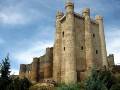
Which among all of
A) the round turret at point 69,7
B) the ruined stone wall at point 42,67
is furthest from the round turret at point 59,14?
the ruined stone wall at point 42,67

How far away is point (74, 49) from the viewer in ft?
154

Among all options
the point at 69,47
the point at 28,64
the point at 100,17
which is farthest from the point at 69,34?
the point at 28,64

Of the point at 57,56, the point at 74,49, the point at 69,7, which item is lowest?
the point at 57,56

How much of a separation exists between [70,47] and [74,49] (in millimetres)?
774

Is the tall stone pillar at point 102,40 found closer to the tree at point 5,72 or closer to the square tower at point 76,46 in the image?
the square tower at point 76,46

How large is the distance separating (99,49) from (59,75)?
8.84 m

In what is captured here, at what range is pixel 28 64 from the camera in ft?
209

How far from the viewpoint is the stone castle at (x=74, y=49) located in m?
46.2

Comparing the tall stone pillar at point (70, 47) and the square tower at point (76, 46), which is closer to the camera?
the tall stone pillar at point (70, 47)

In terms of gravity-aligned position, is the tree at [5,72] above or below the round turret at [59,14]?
below

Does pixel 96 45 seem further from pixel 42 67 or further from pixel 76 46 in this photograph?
pixel 42 67

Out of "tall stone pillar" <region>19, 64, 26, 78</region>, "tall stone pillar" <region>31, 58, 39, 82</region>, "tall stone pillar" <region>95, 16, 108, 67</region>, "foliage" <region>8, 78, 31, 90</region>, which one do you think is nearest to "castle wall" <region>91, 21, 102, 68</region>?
"tall stone pillar" <region>95, 16, 108, 67</region>

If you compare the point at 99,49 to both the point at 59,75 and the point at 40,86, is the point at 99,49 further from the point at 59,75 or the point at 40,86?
the point at 40,86

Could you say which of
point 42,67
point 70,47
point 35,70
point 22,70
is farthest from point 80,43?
point 22,70
